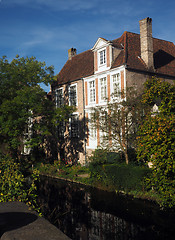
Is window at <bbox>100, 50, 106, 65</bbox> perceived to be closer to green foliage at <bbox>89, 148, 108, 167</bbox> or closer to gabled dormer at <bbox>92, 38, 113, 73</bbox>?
gabled dormer at <bbox>92, 38, 113, 73</bbox>

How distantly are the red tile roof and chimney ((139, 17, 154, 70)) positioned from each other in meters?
0.48

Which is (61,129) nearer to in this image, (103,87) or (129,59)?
(103,87)

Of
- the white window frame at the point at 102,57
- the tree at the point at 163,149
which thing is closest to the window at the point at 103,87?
the white window frame at the point at 102,57

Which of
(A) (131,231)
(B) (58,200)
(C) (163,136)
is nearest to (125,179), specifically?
(B) (58,200)

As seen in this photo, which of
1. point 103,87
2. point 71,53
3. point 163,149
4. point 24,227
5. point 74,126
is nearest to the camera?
point 24,227

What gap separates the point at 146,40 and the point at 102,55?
4.08m

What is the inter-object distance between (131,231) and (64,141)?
1802 centimetres

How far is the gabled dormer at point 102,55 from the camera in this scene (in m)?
21.3

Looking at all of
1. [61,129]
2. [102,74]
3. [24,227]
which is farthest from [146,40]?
[24,227]

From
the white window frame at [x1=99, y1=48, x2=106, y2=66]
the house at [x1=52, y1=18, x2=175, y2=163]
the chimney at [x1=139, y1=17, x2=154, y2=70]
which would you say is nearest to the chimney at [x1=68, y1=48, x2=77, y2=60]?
the house at [x1=52, y1=18, x2=175, y2=163]

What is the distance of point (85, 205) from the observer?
1273 cm

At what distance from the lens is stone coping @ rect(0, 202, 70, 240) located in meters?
3.99

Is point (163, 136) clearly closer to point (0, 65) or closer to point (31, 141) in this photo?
point (31, 141)

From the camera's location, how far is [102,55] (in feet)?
73.4
